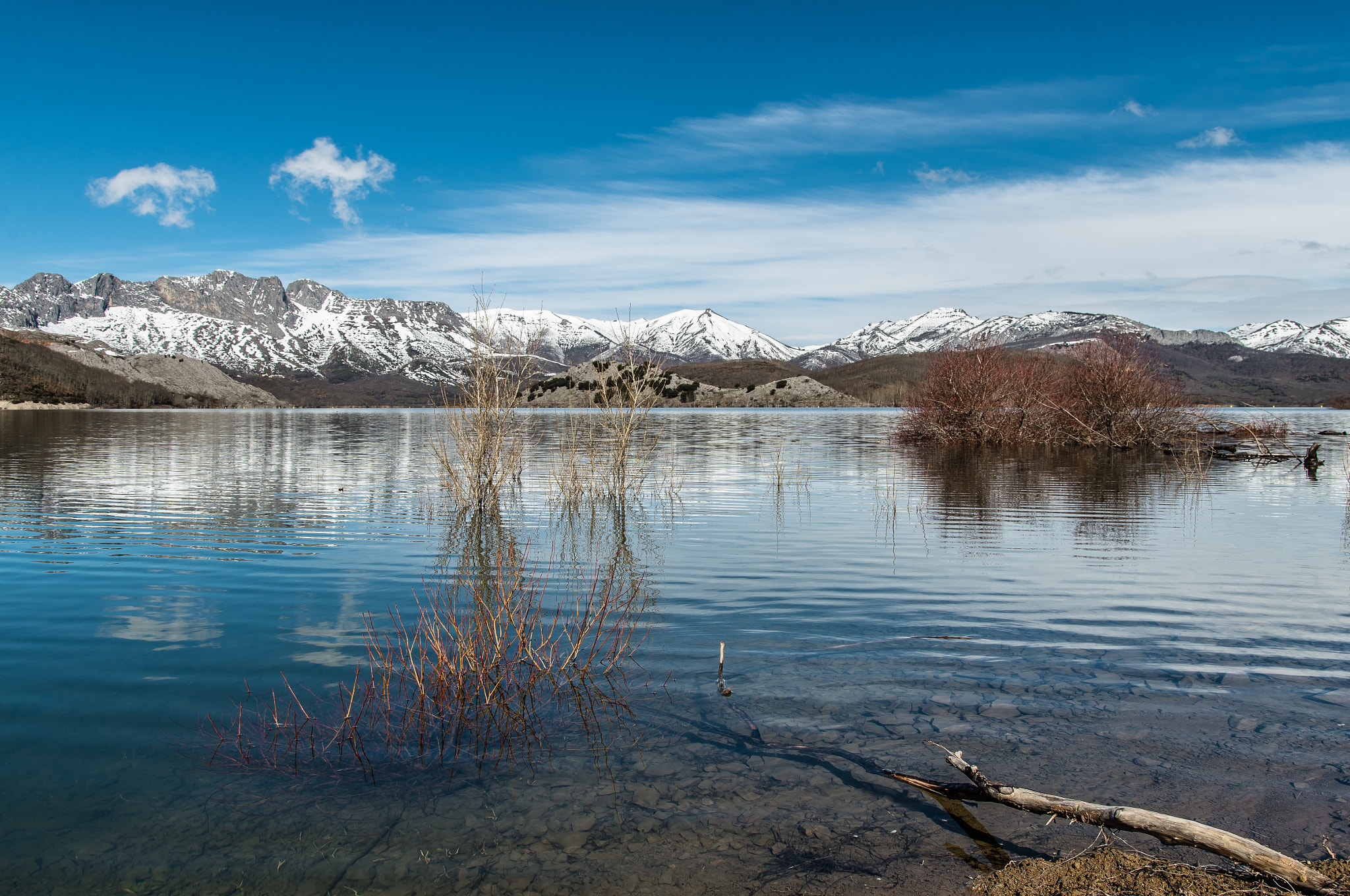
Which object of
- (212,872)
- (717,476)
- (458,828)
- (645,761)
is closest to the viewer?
(212,872)

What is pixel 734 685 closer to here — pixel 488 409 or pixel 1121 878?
pixel 1121 878

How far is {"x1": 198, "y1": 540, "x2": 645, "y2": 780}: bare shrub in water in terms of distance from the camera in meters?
5.61

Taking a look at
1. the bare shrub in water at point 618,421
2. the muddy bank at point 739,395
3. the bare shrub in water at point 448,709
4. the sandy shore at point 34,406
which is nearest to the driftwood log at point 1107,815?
the bare shrub in water at point 448,709

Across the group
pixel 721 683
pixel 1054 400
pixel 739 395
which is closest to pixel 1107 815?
pixel 721 683

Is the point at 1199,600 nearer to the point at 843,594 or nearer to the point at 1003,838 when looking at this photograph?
the point at 843,594

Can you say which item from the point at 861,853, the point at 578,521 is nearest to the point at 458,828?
the point at 861,853

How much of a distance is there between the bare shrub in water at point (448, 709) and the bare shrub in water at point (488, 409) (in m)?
8.85

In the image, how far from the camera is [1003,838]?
4480 millimetres

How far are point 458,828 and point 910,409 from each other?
44091 millimetres

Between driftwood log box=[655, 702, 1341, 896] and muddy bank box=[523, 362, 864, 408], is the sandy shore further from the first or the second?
driftwood log box=[655, 702, 1341, 896]

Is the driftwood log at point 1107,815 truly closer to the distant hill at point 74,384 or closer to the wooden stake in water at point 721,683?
the wooden stake in water at point 721,683

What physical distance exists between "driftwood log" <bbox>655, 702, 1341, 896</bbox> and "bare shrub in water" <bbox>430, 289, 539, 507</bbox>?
1207cm

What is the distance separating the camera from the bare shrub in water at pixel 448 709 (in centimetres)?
561

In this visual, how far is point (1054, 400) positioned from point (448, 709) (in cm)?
4060
